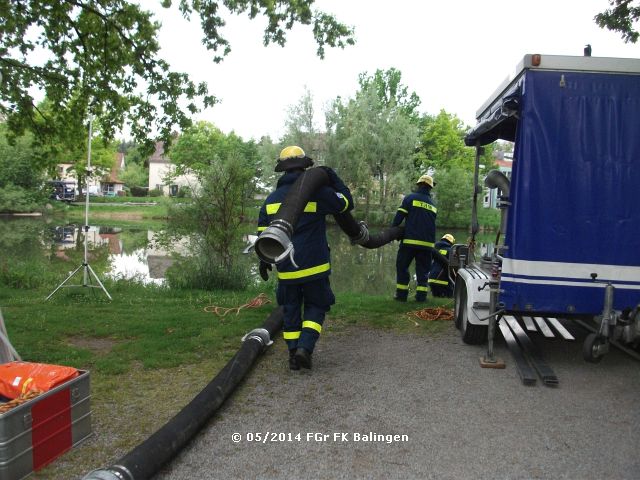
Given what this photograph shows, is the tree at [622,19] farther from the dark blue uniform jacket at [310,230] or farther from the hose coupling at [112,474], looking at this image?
the hose coupling at [112,474]

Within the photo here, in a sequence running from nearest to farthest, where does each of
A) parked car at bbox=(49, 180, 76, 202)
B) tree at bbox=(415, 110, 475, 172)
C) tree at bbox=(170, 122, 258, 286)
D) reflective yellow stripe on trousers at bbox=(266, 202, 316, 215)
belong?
1. reflective yellow stripe on trousers at bbox=(266, 202, 316, 215)
2. tree at bbox=(170, 122, 258, 286)
3. tree at bbox=(415, 110, 475, 172)
4. parked car at bbox=(49, 180, 76, 202)

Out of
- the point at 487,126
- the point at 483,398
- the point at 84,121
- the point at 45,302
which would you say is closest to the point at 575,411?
the point at 483,398

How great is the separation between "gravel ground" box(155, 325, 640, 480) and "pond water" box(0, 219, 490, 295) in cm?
658

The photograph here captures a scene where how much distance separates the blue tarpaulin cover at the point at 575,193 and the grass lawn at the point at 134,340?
2.11 m

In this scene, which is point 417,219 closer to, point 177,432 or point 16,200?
point 177,432

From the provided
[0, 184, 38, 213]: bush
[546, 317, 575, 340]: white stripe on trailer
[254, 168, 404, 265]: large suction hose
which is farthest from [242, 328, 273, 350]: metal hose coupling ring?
[0, 184, 38, 213]: bush

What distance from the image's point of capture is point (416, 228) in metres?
8.35

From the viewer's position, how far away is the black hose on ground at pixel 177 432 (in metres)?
2.68

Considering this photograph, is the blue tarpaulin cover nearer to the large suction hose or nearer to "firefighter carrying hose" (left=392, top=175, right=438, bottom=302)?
the large suction hose

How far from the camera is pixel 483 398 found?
418cm

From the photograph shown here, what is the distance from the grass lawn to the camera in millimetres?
3596

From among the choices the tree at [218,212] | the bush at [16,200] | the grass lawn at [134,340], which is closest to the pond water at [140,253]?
the tree at [218,212]

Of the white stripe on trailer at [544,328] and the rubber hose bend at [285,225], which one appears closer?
the rubber hose bend at [285,225]

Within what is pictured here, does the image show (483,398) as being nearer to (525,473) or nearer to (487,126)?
(525,473)
